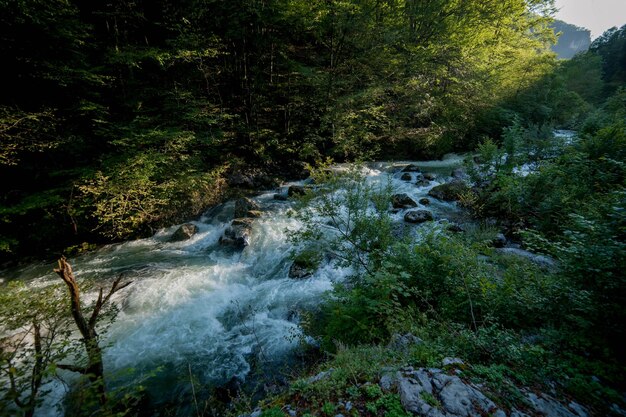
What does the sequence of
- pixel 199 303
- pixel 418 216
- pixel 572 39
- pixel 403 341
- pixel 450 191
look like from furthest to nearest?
pixel 572 39, pixel 450 191, pixel 418 216, pixel 199 303, pixel 403 341

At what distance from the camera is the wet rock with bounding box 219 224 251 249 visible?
9152mm

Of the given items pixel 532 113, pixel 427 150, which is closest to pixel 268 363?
pixel 427 150

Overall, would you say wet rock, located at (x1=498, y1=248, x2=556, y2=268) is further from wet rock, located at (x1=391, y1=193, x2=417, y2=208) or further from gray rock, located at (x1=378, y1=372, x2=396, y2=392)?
gray rock, located at (x1=378, y1=372, x2=396, y2=392)

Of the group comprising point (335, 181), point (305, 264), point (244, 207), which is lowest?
point (305, 264)

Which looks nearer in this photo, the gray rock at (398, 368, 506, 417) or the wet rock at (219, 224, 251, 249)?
the gray rock at (398, 368, 506, 417)

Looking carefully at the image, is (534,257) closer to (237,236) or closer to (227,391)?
(227,391)

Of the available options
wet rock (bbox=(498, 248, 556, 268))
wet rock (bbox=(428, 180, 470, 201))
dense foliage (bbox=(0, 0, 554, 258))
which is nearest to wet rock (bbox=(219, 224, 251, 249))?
dense foliage (bbox=(0, 0, 554, 258))

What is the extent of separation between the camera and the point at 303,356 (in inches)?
199

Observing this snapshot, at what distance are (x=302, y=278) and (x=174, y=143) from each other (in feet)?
27.3

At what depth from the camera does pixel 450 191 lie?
11195 millimetres

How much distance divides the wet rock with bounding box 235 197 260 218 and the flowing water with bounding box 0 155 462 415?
0.60 metres

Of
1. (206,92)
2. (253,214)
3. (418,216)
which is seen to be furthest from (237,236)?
(206,92)

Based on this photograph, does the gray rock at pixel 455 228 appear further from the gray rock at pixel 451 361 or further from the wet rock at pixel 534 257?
the gray rock at pixel 451 361

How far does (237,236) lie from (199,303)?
9.71ft
